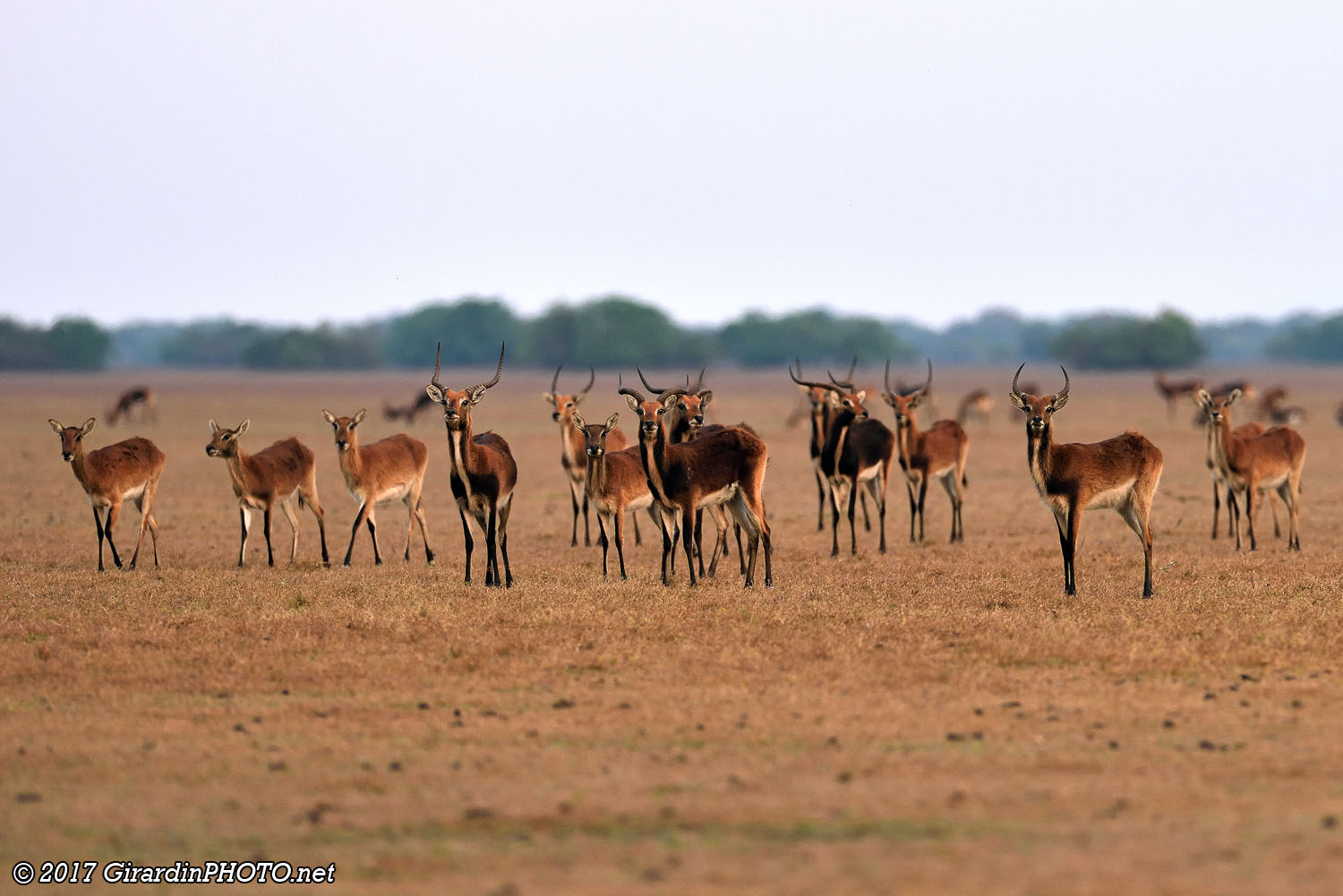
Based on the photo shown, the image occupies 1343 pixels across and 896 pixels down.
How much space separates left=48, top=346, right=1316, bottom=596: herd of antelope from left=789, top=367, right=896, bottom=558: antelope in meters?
0.02

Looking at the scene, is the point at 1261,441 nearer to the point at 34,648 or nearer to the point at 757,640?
the point at 757,640

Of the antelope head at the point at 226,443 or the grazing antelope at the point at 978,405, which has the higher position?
the antelope head at the point at 226,443

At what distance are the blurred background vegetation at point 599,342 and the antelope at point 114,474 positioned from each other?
334 ft

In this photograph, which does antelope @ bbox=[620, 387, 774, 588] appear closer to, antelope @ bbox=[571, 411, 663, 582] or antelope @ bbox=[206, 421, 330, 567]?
antelope @ bbox=[571, 411, 663, 582]

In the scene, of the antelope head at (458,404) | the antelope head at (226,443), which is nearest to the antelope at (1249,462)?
the antelope head at (458,404)

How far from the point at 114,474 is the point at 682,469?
20.8 feet

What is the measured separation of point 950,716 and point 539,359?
424 feet

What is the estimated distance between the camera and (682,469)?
49.0 ft

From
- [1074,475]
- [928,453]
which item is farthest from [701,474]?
[928,453]

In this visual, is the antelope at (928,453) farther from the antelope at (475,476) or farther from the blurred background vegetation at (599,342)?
the blurred background vegetation at (599,342)

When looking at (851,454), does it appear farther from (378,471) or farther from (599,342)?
(599,342)

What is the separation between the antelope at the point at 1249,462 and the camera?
18.5 m

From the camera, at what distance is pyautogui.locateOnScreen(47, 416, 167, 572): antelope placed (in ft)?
54.0

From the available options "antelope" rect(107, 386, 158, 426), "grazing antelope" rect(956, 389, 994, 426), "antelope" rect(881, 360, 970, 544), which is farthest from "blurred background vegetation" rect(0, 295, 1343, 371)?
"antelope" rect(881, 360, 970, 544)
